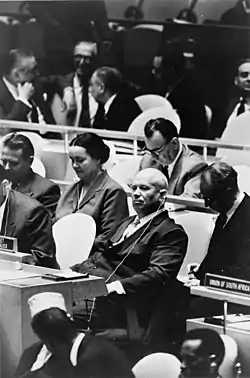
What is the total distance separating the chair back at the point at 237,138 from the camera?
11.5 feet

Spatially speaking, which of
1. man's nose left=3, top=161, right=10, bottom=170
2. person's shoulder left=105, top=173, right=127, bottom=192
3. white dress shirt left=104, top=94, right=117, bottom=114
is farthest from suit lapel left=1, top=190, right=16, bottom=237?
white dress shirt left=104, top=94, right=117, bottom=114

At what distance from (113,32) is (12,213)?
975mm

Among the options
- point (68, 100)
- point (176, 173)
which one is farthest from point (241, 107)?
point (68, 100)

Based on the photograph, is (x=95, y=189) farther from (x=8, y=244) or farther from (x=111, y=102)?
(x=8, y=244)

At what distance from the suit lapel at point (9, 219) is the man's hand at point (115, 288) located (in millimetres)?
641

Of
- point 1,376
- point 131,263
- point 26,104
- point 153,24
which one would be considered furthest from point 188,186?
point 1,376

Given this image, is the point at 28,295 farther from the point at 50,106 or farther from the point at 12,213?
the point at 50,106

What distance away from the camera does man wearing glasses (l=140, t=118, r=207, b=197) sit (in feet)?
11.9

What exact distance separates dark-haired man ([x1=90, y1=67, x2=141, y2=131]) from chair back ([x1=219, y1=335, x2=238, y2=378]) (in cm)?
93

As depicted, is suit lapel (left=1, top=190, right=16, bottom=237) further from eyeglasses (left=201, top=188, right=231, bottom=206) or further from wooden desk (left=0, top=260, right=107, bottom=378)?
eyeglasses (left=201, top=188, right=231, bottom=206)

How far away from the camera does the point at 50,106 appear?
4.09 m

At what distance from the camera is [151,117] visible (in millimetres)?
3764

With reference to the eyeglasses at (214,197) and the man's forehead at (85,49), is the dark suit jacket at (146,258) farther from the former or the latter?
the man's forehead at (85,49)

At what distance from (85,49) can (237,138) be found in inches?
32.2
